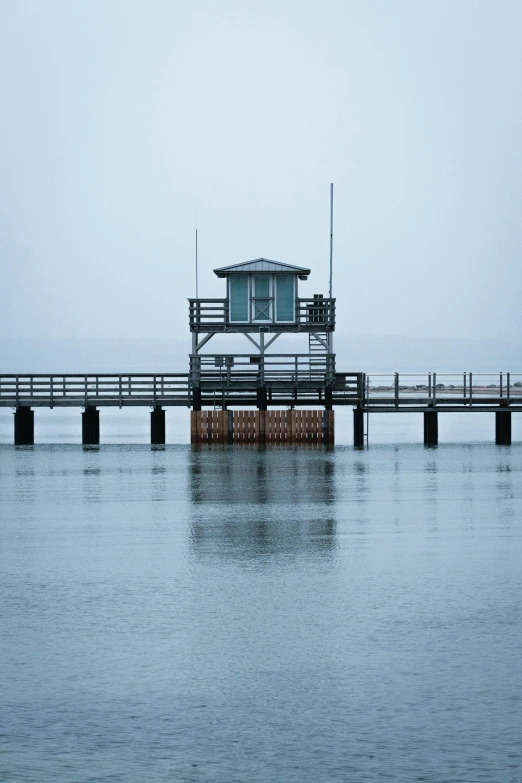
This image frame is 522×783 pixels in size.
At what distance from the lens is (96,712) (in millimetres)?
8609

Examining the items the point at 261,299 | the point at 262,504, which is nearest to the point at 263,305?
the point at 261,299

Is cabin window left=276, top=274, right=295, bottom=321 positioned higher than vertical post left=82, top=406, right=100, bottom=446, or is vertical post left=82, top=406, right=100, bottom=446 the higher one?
cabin window left=276, top=274, right=295, bottom=321

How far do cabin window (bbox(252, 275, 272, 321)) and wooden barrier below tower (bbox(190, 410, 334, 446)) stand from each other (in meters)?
3.73

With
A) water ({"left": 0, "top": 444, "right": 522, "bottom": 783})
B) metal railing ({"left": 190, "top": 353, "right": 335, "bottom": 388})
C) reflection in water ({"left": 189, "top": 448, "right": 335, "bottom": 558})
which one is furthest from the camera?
metal railing ({"left": 190, "top": 353, "right": 335, "bottom": 388})

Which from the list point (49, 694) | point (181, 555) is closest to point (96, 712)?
point (49, 694)

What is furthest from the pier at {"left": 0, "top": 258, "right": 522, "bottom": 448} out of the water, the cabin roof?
the water

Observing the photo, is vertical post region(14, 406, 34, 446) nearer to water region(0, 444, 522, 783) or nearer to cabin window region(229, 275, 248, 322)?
cabin window region(229, 275, 248, 322)

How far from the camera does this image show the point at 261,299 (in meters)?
44.8

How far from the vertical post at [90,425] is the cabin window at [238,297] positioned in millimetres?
7915

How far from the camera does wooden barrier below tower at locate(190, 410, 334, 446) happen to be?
4478 centimetres

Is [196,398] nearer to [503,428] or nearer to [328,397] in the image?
[328,397]

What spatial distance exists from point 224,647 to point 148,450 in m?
36.6

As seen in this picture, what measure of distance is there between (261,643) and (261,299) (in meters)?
34.5

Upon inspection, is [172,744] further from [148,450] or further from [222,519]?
[148,450]
